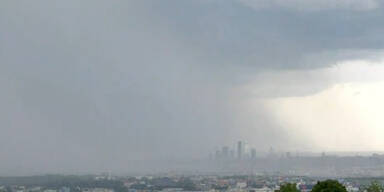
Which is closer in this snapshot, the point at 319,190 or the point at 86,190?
the point at 319,190

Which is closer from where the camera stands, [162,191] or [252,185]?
[162,191]

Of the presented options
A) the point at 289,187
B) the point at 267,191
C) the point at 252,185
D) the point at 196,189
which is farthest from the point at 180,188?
the point at 289,187

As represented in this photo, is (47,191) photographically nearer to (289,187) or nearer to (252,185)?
(252,185)

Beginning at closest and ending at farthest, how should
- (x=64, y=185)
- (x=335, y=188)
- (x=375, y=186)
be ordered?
(x=335, y=188) → (x=375, y=186) → (x=64, y=185)

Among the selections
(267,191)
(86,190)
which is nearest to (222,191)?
(267,191)

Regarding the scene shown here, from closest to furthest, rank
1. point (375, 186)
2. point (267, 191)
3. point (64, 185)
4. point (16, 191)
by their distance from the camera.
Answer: point (375, 186) < point (267, 191) < point (16, 191) < point (64, 185)

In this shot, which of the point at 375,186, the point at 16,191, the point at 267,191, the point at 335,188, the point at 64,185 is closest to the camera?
the point at 335,188

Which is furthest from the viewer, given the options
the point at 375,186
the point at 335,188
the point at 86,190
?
the point at 86,190

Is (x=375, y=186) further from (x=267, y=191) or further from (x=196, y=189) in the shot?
(x=196, y=189)

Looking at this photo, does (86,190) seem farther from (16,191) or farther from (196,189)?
(196,189)
